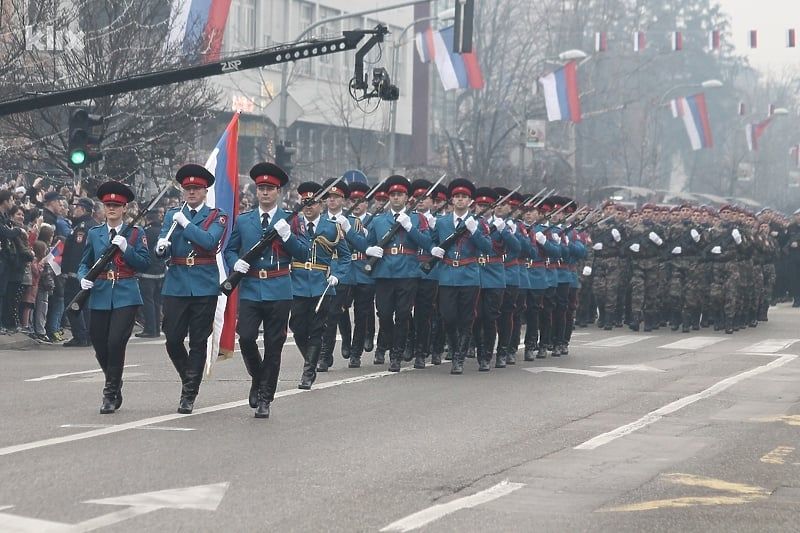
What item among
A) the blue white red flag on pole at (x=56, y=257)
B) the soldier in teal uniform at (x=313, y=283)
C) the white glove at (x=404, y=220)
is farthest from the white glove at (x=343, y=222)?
the blue white red flag on pole at (x=56, y=257)

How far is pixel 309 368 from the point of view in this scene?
15.3 m

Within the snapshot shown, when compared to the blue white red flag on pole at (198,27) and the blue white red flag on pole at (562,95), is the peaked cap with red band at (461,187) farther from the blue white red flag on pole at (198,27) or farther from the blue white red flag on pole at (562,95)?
the blue white red flag on pole at (562,95)

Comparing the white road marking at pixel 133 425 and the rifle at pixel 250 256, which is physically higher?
the rifle at pixel 250 256

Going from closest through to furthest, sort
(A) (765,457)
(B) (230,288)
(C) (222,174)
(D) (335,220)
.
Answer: (A) (765,457), (B) (230,288), (D) (335,220), (C) (222,174)

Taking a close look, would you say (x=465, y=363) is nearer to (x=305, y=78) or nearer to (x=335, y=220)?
(x=335, y=220)

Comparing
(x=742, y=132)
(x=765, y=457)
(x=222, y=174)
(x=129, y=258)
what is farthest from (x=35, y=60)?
(x=742, y=132)

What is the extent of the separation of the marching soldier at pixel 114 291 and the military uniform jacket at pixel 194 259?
0.26 meters

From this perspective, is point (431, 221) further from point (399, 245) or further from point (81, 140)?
point (81, 140)

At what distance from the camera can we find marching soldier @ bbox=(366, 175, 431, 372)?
57.6 ft

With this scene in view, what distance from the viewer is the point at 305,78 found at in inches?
2283

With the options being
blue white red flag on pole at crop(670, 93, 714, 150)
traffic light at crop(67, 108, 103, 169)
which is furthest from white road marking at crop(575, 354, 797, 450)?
blue white red flag on pole at crop(670, 93, 714, 150)

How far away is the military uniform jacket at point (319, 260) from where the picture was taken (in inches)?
587

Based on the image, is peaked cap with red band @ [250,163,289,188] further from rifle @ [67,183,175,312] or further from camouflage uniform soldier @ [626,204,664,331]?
camouflage uniform soldier @ [626,204,664,331]

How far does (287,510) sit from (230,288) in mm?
4132
